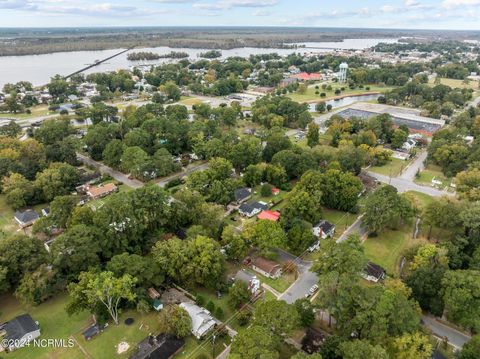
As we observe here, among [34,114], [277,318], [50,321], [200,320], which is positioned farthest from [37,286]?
[34,114]

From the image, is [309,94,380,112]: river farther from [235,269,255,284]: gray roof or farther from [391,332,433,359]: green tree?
[391,332,433,359]: green tree

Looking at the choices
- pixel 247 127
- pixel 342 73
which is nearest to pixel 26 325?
pixel 247 127

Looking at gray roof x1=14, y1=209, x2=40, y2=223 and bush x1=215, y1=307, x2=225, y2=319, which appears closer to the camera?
bush x1=215, y1=307, x2=225, y2=319

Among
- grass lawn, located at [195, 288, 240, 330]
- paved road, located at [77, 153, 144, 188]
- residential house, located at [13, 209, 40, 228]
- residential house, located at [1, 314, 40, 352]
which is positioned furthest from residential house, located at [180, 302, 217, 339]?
paved road, located at [77, 153, 144, 188]

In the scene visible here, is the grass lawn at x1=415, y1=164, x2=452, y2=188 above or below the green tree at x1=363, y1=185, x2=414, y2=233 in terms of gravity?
below

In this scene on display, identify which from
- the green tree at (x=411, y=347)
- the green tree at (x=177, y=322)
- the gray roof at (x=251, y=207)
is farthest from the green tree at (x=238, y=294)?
the gray roof at (x=251, y=207)
